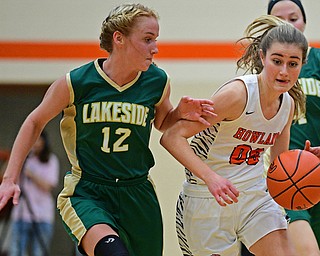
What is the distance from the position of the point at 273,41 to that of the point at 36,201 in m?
5.02

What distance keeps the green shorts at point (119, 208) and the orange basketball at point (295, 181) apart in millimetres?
762

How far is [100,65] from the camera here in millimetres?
4328

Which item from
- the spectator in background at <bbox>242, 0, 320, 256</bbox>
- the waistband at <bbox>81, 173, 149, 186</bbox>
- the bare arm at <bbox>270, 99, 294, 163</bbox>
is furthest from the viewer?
the spectator in background at <bbox>242, 0, 320, 256</bbox>

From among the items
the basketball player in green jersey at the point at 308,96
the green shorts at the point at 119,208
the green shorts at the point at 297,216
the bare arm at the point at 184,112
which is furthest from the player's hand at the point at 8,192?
the basketball player in green jersey at the point at 308,96

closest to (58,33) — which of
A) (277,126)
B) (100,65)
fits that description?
(100,65)

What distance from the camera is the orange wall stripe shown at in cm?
832

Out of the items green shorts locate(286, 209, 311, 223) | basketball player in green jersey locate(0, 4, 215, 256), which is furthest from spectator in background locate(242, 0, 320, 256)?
basketball player in green jersey locate(0, 4, 215, 256)

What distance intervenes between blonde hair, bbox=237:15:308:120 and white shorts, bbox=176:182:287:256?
2.30 ft

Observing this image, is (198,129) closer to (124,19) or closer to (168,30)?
(124,19)

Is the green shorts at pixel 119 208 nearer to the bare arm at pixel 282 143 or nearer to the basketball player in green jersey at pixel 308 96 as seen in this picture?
the bare arm at pixel 282 143

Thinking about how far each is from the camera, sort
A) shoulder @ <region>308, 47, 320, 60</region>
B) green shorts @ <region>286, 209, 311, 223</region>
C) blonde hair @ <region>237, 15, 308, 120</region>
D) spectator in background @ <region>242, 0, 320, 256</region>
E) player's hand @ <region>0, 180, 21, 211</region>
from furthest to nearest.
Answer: shoulder @ <region>308, 47, 320, 60</region> < spectator in background @ <region>242, 0, 320, 256</region> < green shorts @ <region>286, 209, 311, 223</region> < blonde hair @ <region>237, 15, 308, 120</region> < player's hand @ <region>0, 180, 21, 211</region>

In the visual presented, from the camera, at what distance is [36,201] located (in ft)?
27.6

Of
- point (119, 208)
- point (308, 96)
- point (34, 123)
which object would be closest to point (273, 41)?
point (308, 96)

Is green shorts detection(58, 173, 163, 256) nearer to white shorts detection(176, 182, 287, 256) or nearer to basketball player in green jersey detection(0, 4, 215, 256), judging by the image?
basketball player in green jersey detection(0, 4, 215, 256)
